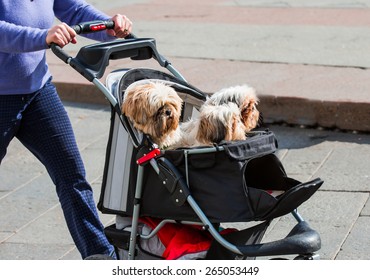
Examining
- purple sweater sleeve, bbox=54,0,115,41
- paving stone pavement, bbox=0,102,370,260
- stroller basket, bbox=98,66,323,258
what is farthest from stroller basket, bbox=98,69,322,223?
paving stone pavement, bbox=0,102,370,260

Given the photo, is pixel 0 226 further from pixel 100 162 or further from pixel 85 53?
pixel 85 53

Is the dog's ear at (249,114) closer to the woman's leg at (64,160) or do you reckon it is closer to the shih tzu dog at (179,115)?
the shih tzu dog at (179,115)

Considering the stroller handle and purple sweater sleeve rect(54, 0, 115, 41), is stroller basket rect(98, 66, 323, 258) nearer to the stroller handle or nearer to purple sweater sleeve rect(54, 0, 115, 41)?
the stroller handle

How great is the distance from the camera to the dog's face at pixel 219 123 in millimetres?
4113

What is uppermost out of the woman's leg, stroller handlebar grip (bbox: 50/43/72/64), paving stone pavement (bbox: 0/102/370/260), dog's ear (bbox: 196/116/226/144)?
stroller handlebar grip (bbox: 50/43/72/64)

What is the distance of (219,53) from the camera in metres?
9.50

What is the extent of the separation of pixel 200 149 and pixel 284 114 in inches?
145

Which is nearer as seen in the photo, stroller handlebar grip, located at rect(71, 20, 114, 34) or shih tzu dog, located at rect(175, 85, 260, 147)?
shih tzu dog, located at rect(175, 85, 260, 147)

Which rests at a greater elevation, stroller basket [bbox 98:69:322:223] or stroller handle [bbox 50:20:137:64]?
stroller handle [bbox 50:20:137:64]

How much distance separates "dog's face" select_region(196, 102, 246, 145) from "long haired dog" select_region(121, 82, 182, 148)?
0.13 metres

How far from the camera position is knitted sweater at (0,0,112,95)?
14.5 feet

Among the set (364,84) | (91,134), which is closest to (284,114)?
(364,84)

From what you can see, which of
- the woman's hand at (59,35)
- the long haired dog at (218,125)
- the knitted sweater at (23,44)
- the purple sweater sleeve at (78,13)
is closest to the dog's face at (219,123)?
the long haired dog at (218,125)

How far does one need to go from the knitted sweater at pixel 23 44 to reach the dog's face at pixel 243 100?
881 mm
